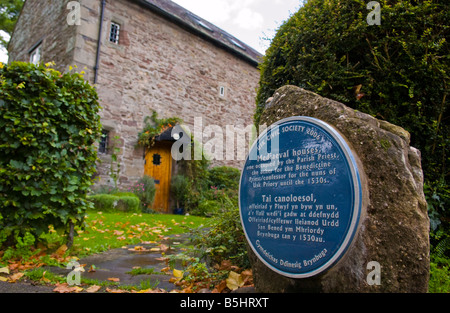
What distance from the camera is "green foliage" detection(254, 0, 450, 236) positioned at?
296 cm

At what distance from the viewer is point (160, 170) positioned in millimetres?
11258

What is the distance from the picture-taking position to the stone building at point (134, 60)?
9.62 metres

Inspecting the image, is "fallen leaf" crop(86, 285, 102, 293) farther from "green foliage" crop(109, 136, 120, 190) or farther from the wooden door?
the wooden door

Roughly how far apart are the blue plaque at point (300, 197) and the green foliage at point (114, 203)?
6270 mm

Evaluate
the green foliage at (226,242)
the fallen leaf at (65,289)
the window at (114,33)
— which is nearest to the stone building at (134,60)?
the window at (114,33)

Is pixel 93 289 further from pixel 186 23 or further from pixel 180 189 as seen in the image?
pixel 186 23

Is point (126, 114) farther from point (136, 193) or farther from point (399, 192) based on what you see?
point (399, 192)

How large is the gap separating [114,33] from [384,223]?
10618mm

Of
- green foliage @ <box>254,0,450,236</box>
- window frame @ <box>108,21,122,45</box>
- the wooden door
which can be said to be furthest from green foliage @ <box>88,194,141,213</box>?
green foliage @ <box>254,0,450,236</box>

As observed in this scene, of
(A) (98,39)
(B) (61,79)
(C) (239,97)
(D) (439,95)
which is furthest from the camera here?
(C) (239,97)
